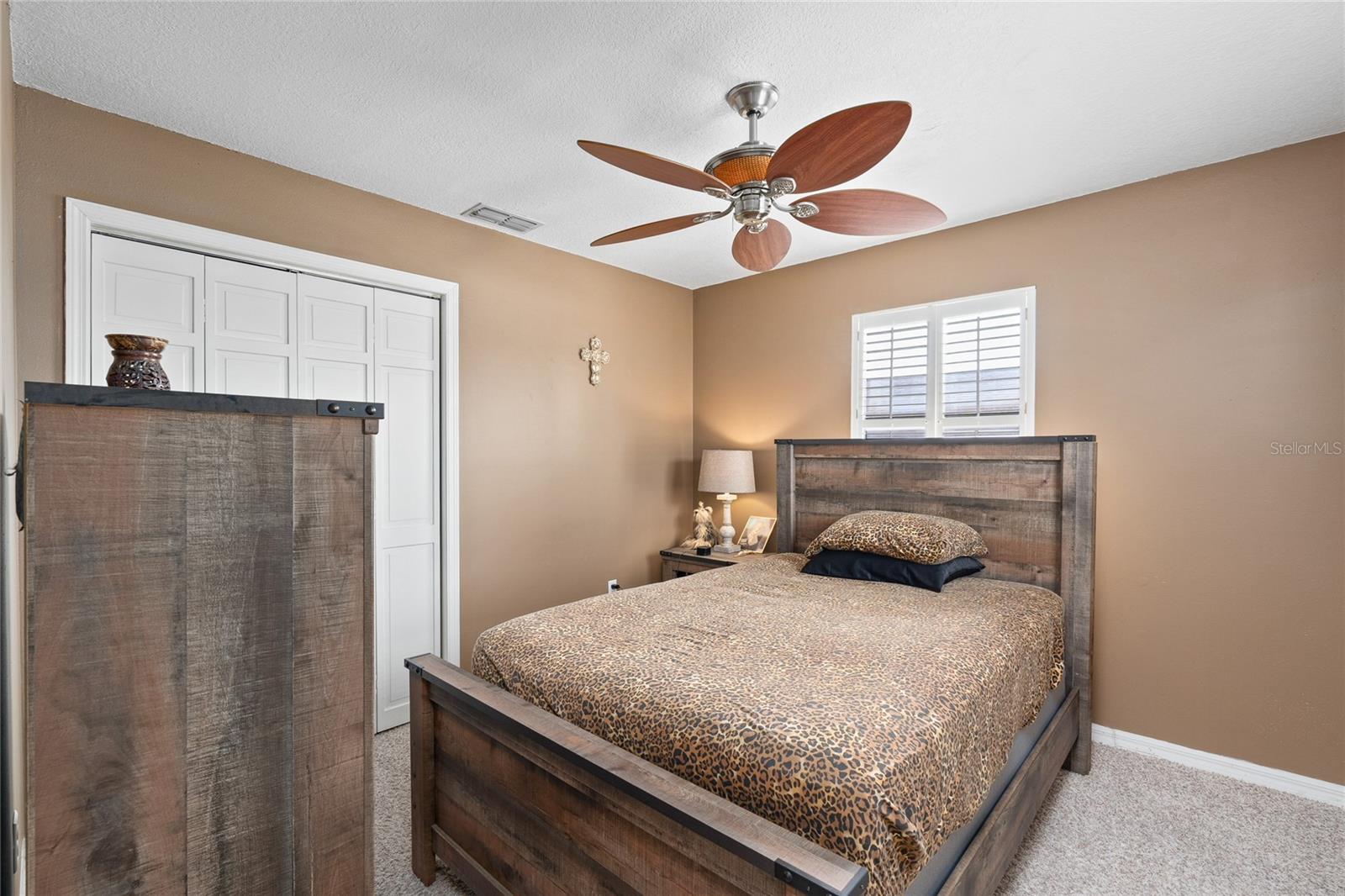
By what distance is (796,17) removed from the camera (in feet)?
5.68

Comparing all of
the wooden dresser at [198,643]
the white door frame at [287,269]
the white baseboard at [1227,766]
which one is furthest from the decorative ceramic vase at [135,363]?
the white baseboard at [1227,766]

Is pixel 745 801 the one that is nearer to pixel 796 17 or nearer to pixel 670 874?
pixel 670 874

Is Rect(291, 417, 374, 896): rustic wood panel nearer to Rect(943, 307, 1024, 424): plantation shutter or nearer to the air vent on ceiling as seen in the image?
the air vent on ceiling

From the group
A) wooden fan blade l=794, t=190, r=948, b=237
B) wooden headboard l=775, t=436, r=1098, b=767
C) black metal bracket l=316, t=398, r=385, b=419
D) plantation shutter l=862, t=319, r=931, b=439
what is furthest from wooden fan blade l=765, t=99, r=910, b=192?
plantation shutter l=862, t=319, r=931, b=439

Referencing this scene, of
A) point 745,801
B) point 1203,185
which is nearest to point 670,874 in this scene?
point 745,801

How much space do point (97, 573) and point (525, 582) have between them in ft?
8.90

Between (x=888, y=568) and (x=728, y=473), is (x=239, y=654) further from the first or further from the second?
(x=728, y=473)

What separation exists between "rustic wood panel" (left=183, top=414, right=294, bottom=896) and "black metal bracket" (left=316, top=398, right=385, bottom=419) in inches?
2.3

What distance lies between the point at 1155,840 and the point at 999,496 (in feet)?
4.50

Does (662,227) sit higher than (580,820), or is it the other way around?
(662,227)

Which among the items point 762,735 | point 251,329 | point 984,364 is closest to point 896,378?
point 984,364

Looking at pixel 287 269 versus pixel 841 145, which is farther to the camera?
pixel 287 269

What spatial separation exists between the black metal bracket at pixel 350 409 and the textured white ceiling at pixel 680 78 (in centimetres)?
129

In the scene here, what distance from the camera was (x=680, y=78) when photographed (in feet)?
6.56
